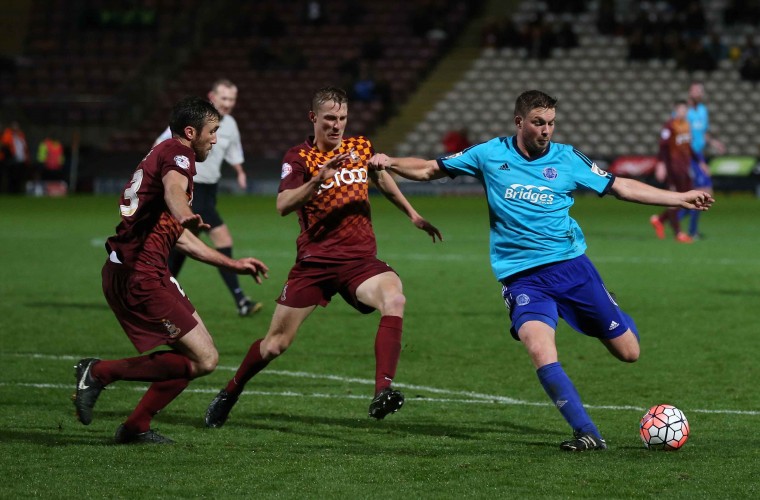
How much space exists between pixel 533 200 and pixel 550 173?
177 millimetres

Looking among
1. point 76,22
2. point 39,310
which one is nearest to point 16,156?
point 76,22

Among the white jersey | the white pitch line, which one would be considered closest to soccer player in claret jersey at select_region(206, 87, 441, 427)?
the white pitch line

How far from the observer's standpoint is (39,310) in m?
13.0

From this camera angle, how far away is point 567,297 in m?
7.02

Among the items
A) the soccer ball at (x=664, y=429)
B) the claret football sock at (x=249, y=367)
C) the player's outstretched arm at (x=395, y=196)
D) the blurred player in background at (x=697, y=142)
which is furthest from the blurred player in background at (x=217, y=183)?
the blurred player in background at (x=697, y=142)

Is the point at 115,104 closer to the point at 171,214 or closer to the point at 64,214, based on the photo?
the point at 64,214

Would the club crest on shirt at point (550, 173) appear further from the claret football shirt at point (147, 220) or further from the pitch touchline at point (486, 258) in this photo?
the pitch touchline at point (486, 258)

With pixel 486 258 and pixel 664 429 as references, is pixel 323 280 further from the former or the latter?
pixel 486 258

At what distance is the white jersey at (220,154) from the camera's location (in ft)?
39.8

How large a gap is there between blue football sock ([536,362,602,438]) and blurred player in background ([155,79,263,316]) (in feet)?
18.8

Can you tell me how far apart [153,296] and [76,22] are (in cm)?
3849

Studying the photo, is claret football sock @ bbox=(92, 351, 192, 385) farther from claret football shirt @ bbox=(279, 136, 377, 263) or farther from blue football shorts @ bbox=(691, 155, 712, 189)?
blue football shorts @ bbox=(691, 155, 712, 189)

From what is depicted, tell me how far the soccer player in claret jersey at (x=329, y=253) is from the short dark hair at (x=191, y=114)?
66 centimetres

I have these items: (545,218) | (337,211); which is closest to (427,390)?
(337,211)
